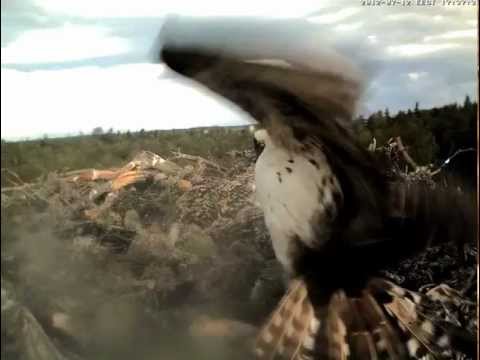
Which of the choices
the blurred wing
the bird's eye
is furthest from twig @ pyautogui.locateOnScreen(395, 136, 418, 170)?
the bird's eye

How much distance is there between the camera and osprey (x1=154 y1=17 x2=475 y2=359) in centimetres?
98

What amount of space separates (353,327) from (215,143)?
37 centimetres

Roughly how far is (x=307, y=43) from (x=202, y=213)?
300 millimetres

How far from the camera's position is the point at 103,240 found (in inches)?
38.2

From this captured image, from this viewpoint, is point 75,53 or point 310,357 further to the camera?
point 310,357

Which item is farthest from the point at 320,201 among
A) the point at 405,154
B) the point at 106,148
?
the point at 106,148

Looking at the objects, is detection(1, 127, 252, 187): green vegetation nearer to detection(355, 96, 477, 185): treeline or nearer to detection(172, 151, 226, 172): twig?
detection(172, 151, 226, 172): twig

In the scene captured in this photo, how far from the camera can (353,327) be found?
1.07m

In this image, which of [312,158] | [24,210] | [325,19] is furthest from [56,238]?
[325,19]

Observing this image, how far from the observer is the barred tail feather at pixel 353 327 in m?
1.04

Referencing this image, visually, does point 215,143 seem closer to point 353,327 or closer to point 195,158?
point 195,158

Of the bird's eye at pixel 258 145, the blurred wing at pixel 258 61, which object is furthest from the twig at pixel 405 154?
the bird's eye at pixel 258 145

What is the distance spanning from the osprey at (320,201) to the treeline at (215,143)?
0.14ft

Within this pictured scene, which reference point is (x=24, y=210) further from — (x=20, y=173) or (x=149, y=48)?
(x=149, y=48)
